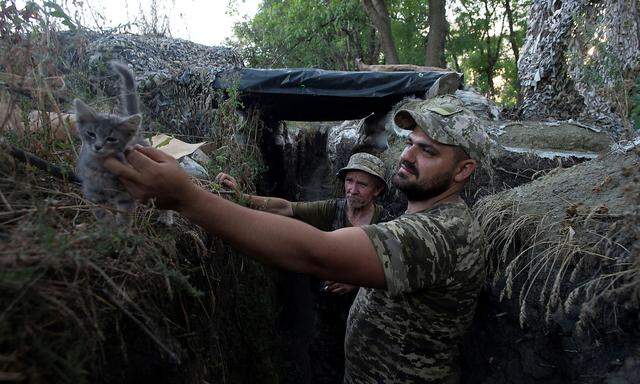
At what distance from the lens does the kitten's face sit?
2.23 m

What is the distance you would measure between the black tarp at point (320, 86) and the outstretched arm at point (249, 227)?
367cm

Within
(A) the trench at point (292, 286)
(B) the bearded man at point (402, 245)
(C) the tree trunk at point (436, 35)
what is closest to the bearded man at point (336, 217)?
(A) the trench at point (292, 286)

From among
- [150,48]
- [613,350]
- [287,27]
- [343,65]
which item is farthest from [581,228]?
[343,65]

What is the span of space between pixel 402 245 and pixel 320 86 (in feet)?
13.2

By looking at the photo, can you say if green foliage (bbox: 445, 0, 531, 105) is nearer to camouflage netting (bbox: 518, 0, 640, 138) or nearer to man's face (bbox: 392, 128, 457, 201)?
camouflage netting (bbox: 518, 0, 640, 138)

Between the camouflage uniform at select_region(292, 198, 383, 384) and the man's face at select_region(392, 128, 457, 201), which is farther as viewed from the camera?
the camouflage uniform at select_region(292, 198, 383, 384)

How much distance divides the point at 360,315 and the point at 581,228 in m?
1.59

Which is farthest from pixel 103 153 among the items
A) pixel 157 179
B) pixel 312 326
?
pixel 312 326

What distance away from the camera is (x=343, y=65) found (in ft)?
63.4

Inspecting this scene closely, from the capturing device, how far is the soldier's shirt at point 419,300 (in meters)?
2.05

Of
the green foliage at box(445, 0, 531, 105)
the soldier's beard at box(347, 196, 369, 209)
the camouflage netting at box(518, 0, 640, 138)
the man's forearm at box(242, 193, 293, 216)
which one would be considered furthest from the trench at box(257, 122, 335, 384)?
the green foliage at box(445, 0, 531, 105)

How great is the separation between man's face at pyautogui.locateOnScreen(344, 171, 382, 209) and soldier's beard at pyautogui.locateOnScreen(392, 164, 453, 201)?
2024mm

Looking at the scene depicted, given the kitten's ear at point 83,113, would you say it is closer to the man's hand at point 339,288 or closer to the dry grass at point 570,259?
the dry grass at point 570,259

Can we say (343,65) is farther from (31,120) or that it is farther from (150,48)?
(31,120)
